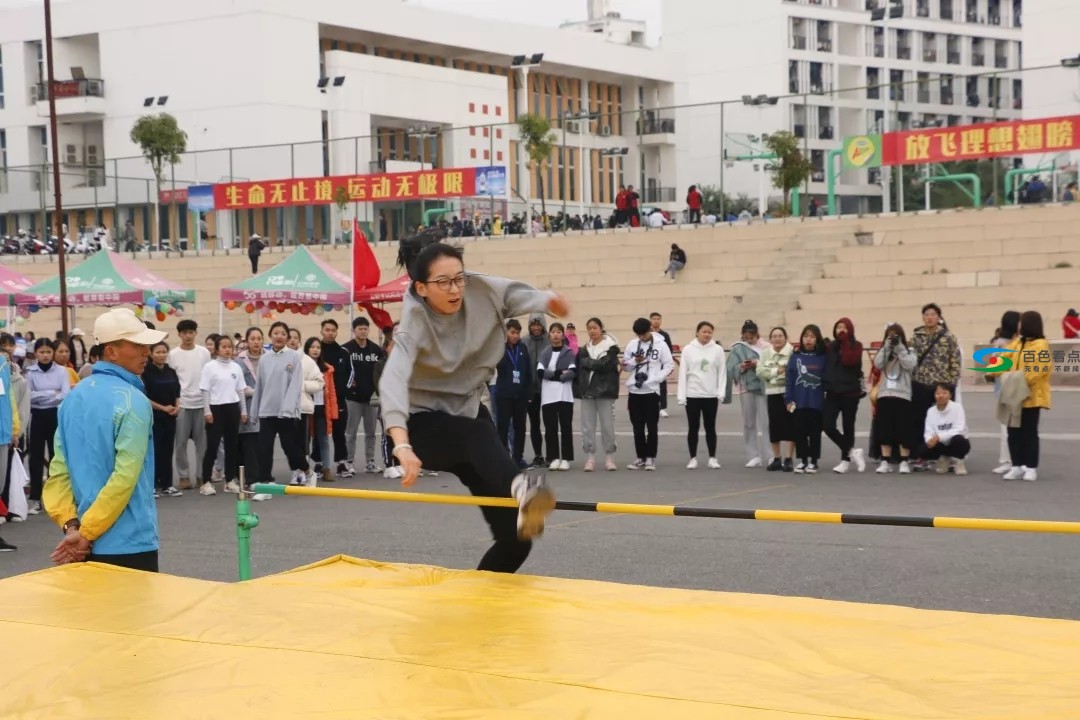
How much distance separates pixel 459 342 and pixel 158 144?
44014mm

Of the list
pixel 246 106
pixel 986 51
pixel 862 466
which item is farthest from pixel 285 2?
pixel 862 466

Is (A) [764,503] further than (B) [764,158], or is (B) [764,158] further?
(B) [764,158]

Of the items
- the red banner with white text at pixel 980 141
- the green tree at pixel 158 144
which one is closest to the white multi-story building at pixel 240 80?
the green tree at pixel 158 144

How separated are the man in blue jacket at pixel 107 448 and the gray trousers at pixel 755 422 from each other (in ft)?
35.5

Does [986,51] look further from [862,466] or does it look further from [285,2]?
[862,466]

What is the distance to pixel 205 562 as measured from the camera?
10078mm

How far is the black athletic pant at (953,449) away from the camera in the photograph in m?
14.5

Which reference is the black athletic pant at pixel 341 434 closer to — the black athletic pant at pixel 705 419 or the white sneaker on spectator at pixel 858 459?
the black athletic pant at pixel 705 419

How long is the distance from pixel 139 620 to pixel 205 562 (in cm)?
465

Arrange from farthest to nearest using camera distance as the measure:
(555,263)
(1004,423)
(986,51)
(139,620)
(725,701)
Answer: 1. (986,51)
2. (555,263)
3. (1004,423)
4. (139,620)
5. (725,701)

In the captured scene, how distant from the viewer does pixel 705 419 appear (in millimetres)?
15977

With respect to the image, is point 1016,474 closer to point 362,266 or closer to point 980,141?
point 362,266

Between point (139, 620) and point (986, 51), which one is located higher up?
point (986, 51)

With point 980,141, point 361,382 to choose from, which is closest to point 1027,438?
point 361,382
